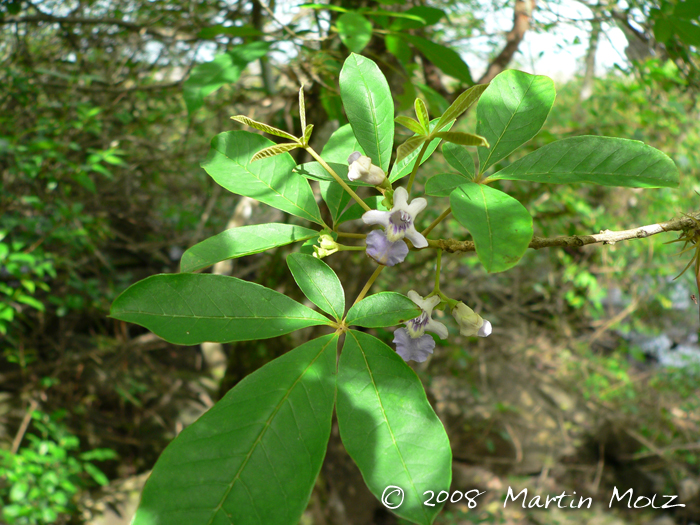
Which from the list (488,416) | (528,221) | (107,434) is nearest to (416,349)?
(528,221)

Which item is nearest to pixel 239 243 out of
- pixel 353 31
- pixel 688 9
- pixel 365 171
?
pixel 365 171

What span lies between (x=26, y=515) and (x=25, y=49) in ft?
7.41

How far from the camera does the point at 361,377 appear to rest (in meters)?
0.64

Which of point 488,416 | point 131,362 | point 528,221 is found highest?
point 528,221

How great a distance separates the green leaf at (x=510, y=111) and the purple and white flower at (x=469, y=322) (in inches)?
9.3

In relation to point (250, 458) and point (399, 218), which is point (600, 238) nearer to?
point (399, 218)

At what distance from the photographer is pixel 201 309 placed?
25.4 inches

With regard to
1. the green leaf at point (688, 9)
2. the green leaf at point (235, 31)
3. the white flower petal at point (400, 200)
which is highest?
the green leaf at point (688, 9)

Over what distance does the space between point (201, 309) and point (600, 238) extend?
1.84 ft

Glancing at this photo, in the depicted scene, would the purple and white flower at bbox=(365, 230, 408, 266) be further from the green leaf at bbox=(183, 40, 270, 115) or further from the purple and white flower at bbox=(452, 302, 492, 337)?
the green leaf at bbox=(183, 40, 270, 115)

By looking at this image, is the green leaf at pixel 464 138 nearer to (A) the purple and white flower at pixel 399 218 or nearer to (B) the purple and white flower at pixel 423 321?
(A) the purple and white flower at pixel 399 218

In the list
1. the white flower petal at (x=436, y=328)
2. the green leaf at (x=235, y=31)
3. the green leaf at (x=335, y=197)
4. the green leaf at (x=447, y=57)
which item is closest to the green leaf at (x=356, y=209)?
the green leaf at (x=335, y=197)

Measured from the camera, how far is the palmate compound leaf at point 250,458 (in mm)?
523

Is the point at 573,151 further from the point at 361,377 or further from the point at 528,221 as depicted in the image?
the point at 361,377
